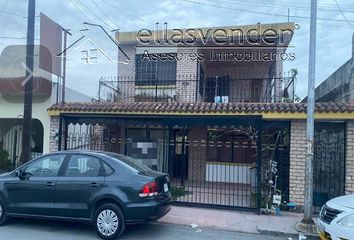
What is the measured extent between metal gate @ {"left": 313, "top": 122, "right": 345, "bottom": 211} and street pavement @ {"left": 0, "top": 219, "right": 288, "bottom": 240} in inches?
128

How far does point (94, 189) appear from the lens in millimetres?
6527

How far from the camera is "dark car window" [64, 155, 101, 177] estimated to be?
673 cm

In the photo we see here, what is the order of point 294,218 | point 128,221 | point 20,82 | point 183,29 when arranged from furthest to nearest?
point 183,29
point 20,82
point 294,218
point 128,221

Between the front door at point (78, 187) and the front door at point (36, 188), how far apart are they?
0.20m

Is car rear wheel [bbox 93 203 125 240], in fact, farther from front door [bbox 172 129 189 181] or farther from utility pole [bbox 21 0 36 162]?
front door [bbox 172 129 189 181]

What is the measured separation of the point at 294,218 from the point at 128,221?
4.27 meters

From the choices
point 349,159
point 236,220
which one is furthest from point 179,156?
point 349,159

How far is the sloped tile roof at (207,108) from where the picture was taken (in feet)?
29.2

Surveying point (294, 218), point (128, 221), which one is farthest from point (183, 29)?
point (128, 221)

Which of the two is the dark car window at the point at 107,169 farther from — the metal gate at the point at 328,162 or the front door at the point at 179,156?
the front door at the point at 179,156

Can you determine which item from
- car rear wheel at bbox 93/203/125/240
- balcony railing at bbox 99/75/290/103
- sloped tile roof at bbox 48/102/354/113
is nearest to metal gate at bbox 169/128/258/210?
balcony railing at bbox 99/75/290/103

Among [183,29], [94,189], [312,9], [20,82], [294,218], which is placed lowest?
A: [294,218]

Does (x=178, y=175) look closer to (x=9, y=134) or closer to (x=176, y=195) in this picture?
(x=176, y=195)

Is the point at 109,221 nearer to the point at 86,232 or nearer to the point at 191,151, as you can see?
the point at 86,232
